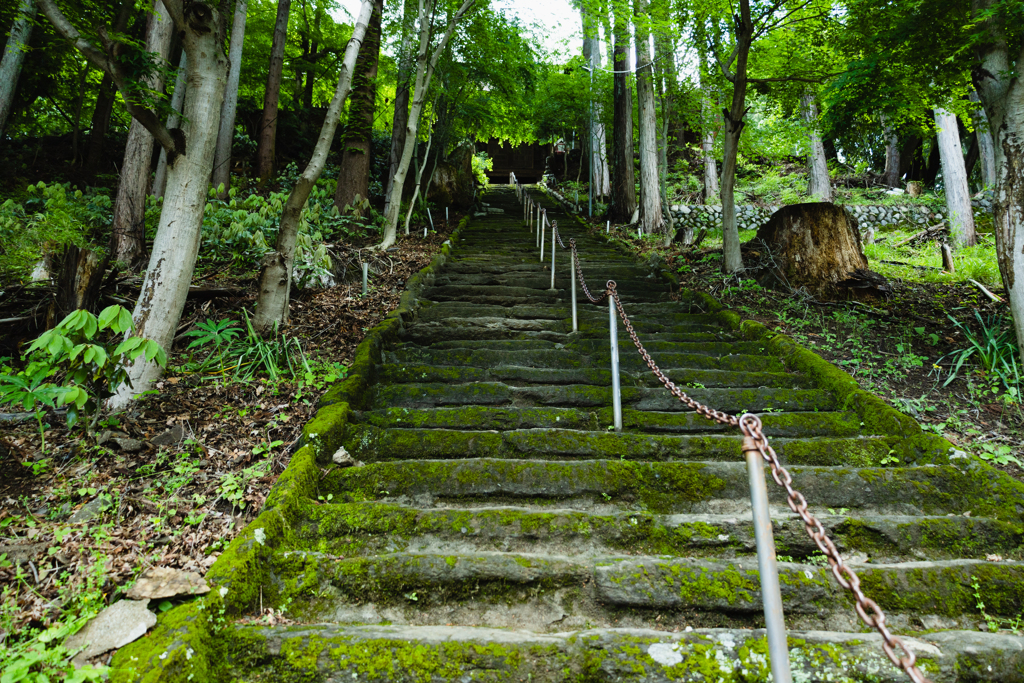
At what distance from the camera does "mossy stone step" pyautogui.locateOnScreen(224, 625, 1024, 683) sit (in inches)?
75.4

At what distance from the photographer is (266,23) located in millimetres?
14195

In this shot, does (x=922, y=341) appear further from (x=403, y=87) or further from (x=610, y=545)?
(x=403, y=87)

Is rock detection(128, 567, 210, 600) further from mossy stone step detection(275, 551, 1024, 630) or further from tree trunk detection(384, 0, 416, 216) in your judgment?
tree trunk detection(384, 0, 416, 216)

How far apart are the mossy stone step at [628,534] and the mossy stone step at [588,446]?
647 millimetres

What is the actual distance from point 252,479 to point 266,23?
51.2 feet

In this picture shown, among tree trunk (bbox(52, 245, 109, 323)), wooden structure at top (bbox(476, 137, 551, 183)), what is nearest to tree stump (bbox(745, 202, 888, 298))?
tree trunk (bbox(52, 245, 109, 323))

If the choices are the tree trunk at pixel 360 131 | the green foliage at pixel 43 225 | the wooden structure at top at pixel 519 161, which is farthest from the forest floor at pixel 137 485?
the wooden structure at top at pixel 519 161

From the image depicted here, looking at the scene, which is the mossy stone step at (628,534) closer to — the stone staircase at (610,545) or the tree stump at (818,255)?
the stone staircase at (610,545)

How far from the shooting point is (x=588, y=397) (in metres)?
4.23

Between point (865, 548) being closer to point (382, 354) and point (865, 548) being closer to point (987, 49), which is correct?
point (382, 354)

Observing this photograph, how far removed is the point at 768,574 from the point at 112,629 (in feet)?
7.51

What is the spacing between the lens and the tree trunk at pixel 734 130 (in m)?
6.60

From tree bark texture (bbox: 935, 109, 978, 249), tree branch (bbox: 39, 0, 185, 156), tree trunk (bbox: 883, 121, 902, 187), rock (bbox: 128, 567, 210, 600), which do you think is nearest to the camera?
rock (bbox: 128, 567, 210, 600)

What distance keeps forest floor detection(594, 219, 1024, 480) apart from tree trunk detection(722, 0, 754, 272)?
15.2 inches
